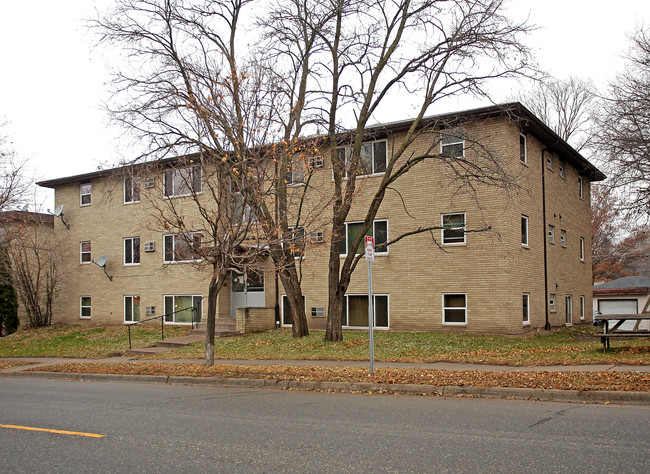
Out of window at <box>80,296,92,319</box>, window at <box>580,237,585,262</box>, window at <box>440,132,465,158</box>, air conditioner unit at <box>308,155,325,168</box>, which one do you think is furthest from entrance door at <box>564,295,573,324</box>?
window at <box>80,296,92,319</box>

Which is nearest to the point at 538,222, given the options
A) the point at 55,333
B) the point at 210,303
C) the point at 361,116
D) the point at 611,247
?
the point at 361,116

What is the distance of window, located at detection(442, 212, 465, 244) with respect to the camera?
70.5 ft

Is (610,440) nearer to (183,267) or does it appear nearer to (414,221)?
(414,221)

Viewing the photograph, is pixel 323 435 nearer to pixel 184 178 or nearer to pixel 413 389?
pixel 413 389

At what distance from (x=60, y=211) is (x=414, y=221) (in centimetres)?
1842

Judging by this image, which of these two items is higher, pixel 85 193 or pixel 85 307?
pixel 85 193

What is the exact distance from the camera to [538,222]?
23625 millimetres

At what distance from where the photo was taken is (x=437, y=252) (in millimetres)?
21875

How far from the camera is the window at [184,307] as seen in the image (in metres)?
26.7

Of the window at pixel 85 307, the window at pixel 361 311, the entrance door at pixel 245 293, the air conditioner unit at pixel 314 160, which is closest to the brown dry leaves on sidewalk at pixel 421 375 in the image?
the air conditioner unit at pixel 314 160

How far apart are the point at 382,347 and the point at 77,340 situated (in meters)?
14.1

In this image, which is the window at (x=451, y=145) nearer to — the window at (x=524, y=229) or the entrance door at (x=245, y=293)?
the window at (x=524, y=229)

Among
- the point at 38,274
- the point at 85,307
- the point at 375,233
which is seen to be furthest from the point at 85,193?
the point at 375,233

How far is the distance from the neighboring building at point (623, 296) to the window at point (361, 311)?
14283 mm
